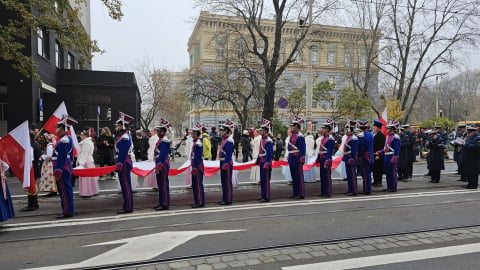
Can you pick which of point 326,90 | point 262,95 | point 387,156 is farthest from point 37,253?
point 326,90

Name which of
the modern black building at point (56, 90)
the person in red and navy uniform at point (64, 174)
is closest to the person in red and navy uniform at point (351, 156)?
Answer: the person in red and navy uniform at point (64, 174)

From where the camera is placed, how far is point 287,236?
20.1ft

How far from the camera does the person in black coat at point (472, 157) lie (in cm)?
1088

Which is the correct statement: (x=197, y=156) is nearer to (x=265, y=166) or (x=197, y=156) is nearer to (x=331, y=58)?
(x=265, y=166)

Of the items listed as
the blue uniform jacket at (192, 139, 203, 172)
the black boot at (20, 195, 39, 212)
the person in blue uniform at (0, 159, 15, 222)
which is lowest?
the black boot at (20, 195, 39, 212)

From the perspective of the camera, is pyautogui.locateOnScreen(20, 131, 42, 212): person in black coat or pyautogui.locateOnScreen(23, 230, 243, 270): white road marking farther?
pyautogui.locateOnScreen(20, 131, 42, 212): person in black coat

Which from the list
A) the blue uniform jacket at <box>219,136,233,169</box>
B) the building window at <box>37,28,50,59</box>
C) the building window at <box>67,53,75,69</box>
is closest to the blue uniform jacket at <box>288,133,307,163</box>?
the blue uniform jacket at <box>219,136,233,169</box>

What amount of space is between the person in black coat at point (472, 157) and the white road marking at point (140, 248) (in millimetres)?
8857

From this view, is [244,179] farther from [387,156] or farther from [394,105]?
[394,105]

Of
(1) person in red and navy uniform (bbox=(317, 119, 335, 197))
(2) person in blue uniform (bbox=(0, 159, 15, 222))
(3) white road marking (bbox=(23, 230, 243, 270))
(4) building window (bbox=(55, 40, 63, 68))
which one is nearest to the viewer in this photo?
(3) white road marking (bbox=(23, 230, 243, 270))

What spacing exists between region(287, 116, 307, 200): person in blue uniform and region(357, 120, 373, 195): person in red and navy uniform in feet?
6.55

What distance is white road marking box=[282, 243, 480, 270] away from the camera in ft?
15.8

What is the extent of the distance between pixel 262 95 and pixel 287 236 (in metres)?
19.0

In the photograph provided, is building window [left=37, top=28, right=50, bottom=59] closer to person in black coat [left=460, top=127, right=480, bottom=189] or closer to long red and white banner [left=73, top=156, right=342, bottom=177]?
long red and white banner [left=73, top=156, right=342, bottom=177]
